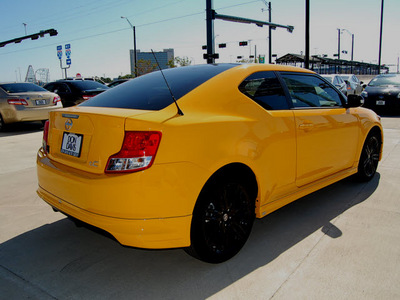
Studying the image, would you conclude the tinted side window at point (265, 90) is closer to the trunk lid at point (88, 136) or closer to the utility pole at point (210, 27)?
the trunk lid at point (88, 136)

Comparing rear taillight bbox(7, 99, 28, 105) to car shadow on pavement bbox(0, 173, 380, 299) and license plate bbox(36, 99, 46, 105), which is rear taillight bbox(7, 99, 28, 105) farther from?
car shadow on pavement bbox(0, 173, 380, 299)

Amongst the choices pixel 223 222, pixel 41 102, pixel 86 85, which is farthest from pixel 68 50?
pixel 223 222

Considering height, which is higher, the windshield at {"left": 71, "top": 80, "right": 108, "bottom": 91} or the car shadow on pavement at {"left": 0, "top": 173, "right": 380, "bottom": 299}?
the windshield at {"left": 71, "top": 80, "right": 108, "bottom": 91}

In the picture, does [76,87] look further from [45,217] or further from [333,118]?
[333,118]

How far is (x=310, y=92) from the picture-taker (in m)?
3.71

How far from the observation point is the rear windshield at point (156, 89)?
2.65 metres

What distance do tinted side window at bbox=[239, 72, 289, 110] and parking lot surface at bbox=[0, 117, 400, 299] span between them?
1.21 meters

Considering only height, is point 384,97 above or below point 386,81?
below

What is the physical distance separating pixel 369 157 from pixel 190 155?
331cm

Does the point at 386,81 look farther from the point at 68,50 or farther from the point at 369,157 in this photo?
the point at 68,50

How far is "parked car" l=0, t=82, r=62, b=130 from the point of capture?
9.96m

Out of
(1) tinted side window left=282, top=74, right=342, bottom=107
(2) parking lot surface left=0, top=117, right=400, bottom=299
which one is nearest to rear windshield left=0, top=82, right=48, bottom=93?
(2) parking lot surface left=0, top=117, right=400, bottom=299

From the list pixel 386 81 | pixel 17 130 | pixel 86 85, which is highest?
pixel 86 85

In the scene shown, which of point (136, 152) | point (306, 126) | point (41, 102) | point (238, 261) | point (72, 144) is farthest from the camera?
point (41, 102)
